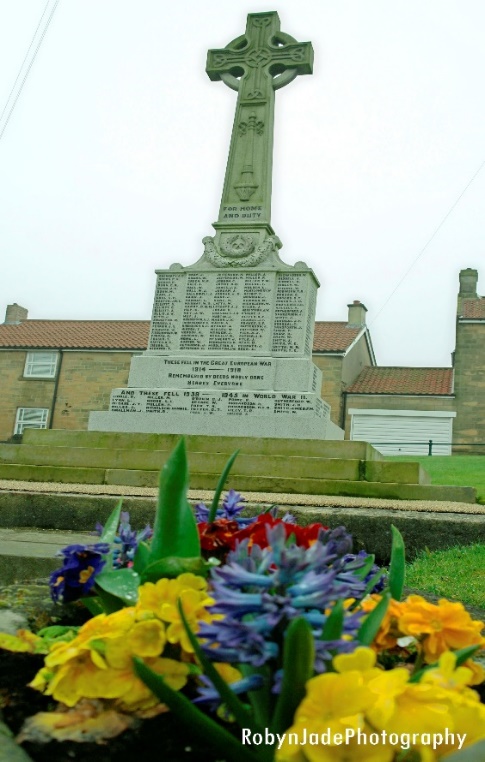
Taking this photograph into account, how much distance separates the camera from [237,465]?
7.42 m

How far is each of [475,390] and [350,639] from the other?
1249 inches

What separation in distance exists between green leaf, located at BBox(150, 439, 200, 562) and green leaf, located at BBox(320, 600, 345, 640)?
1.48ft

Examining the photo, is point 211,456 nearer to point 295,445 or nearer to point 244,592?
point 295,445

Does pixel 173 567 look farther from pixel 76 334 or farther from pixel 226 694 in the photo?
pixel 76 334

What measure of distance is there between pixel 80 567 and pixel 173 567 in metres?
0.30

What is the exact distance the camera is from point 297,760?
873 mm

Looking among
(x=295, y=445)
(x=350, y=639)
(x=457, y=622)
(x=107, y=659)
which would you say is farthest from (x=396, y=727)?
(x=295, y=445)

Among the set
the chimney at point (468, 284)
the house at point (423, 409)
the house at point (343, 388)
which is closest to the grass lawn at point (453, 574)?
the house at point (343, 388)

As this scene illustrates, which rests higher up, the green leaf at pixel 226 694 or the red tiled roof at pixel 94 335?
the red tiled roof at pixel 94 335

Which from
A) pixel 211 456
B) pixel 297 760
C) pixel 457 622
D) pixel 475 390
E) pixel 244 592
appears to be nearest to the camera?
pixel 297 760

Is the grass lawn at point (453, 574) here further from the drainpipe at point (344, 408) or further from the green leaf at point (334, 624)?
the drainpipe at point (344, 408)

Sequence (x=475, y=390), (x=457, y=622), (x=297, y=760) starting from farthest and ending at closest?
(x=475, y=390) → (x=457, y=622) → (x=297, y=760)

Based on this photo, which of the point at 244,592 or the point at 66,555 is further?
the point at 66,555

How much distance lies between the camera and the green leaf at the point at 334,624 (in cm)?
99
